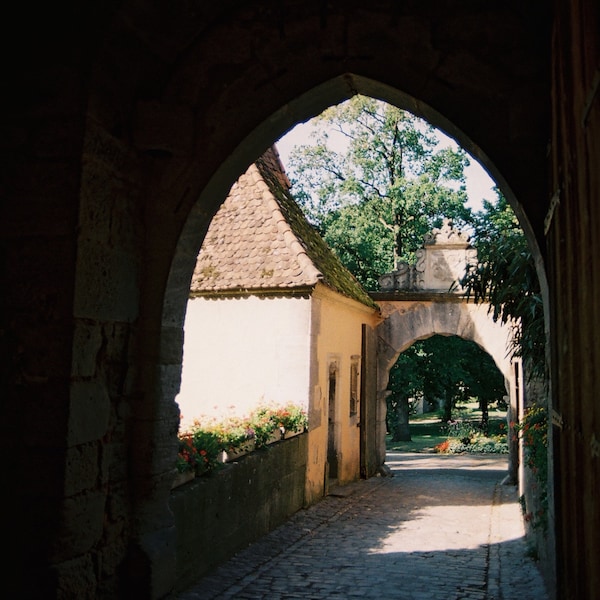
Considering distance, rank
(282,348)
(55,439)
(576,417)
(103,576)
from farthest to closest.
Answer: (282,348)
(103,576)
(55,439)
(576,417)

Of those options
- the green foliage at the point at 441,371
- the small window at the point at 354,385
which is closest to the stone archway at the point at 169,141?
the small window at the point at 354,385

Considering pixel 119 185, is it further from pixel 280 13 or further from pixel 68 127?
pixel 280 13

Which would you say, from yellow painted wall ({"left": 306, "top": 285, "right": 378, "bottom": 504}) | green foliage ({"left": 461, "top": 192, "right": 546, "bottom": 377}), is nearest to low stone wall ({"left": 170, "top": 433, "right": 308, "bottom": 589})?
yellow painted wall ({"left": 306, "top": 285, "right": 378, "bottom": 504})

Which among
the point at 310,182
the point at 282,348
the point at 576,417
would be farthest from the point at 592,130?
the point at 310,182

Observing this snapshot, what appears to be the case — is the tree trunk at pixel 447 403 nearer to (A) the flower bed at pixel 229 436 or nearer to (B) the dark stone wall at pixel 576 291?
(A) the flower bed at pixel 229 436

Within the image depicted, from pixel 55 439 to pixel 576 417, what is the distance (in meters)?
2.20

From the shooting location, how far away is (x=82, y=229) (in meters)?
3.15

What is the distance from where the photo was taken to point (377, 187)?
66.8 ft

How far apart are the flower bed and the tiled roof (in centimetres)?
188

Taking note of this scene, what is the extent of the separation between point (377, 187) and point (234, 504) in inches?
608

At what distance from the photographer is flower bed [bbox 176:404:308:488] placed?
17.8ft

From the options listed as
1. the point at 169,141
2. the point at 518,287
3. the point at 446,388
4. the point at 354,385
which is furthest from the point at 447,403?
the point at 169,141

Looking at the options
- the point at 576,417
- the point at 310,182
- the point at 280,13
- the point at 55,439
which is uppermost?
the point at 310,182

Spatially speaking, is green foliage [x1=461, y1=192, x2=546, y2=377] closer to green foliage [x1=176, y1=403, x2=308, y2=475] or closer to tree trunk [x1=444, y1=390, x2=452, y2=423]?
green foliage [x1=176, y1=403, x2=308, y2=475]
